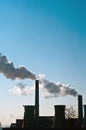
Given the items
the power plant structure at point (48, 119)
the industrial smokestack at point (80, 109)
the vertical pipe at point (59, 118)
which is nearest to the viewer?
the vertical pipe at point (59, 118)

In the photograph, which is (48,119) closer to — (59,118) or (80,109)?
(80,109)

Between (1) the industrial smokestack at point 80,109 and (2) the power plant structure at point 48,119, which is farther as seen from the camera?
(1) the industrial smokestack at point 80,109

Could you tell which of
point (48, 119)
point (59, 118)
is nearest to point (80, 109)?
point (48, 119)

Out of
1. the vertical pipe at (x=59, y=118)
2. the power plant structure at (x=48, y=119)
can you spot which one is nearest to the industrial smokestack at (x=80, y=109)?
the power plant structure at (x=48, y=119)

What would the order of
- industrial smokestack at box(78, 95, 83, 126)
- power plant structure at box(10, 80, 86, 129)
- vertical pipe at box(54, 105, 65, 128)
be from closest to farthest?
vertical pipe at box(54, 105, 65, 128)
power plant structure at box(10, 80, 86, 129)
industrial smokestack at box(78, 95, 83, 126)

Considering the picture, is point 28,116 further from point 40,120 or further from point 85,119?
point 85,119

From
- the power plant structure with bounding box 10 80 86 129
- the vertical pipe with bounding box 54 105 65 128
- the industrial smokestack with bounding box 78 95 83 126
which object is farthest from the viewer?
the industrial smokestack with bounding box 78 95 83 126

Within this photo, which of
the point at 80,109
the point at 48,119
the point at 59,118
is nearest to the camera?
the point at 59,118

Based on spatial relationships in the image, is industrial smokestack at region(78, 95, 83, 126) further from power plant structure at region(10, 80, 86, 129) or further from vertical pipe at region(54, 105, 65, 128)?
vertical pipe at region(54, 105, 65, 128)

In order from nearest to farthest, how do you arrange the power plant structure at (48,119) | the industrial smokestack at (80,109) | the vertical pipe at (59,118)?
the vertical pipe at (59,118), the power plant structure at (48,119), the industrial smokestack at (80,109)

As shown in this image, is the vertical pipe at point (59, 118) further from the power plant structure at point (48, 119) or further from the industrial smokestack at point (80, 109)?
the industrial smokestack at point (80, 109)

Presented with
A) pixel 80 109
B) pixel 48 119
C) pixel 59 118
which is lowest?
pixel 48 119

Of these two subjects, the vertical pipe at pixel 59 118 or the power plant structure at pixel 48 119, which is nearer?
the vertical pipe at pixel 59 118

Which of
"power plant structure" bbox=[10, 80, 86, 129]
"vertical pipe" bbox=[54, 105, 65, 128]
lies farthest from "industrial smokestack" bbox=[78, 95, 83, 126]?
"vertical pipe" bbox=[54, 105, 65, 128]
